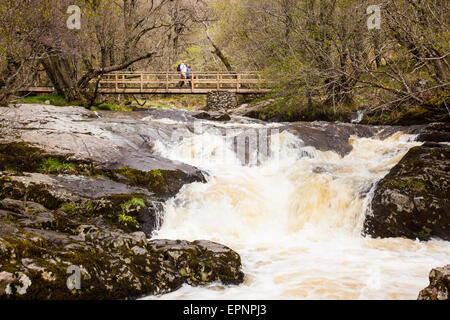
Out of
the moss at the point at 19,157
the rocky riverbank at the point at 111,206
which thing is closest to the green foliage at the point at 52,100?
the rocky riverbank at the point at 111,206

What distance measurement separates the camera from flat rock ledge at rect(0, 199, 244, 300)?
441 centimetres

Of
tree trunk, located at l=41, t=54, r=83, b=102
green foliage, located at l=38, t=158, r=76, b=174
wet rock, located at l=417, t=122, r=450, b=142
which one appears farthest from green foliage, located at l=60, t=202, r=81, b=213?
tree trunk, located at l=41, t=54, r=83, b=102

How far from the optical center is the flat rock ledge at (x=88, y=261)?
4410 millimetres

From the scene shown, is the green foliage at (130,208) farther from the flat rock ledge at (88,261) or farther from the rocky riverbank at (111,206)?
the flat rock ledge at (88,261)

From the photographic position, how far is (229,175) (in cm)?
1048

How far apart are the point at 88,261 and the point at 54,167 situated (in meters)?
4.18

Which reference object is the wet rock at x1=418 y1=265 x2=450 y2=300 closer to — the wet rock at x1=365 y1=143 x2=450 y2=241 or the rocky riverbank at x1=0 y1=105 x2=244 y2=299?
the rocky riverbank at x1=0 y1=105 x2=244 y2=299

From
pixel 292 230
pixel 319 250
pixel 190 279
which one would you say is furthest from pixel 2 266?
pixel 292 230

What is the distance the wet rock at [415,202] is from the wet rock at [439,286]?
3.79 m

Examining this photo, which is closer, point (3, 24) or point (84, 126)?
point (3, 24)

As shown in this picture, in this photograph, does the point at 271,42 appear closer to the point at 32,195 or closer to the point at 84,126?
the point at 84,126

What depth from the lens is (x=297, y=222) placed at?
28.8 feet

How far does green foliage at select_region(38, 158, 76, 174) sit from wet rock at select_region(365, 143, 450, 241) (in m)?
6.54
